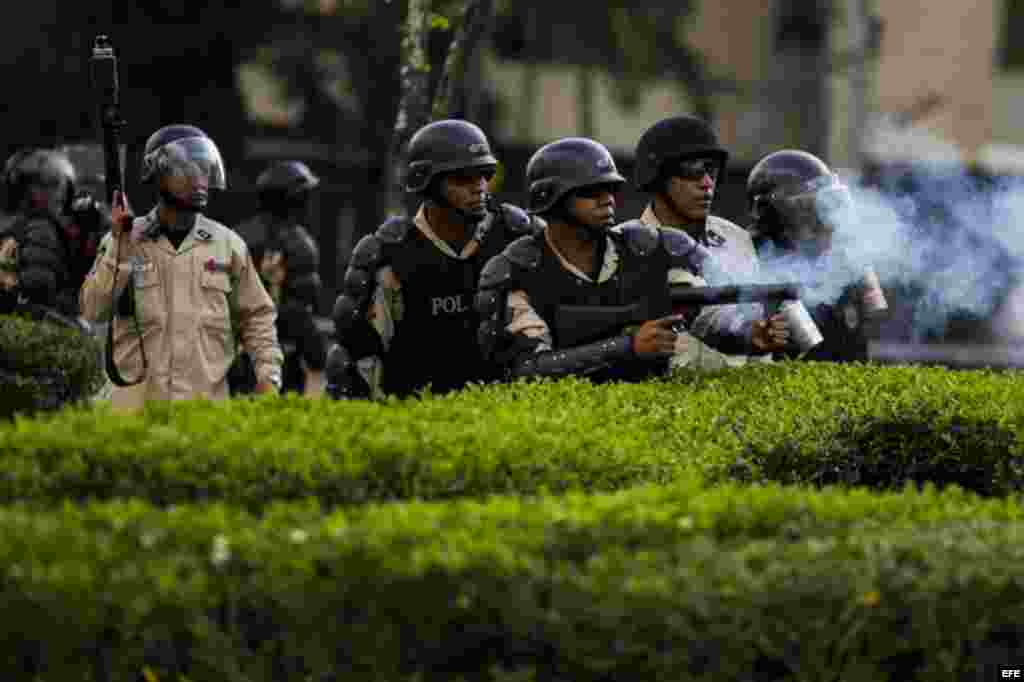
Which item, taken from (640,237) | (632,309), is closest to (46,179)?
(640,237)

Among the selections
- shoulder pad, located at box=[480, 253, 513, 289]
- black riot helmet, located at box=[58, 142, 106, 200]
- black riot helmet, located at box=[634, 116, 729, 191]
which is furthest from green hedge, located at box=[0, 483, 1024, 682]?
black riot helmet, located at box=[58, 142, 106, 200]

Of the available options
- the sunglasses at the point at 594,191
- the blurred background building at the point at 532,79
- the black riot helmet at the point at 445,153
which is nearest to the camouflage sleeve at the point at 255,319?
the black riot helmet at the point at 445,153

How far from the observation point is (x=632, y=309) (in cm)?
949

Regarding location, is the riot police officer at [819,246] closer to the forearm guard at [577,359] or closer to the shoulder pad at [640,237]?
the shoulder pad at [640,237]

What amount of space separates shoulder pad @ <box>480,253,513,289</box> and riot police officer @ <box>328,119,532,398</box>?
72 cm

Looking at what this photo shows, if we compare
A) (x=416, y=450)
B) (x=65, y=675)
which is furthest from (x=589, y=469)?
(x=65, y=675)

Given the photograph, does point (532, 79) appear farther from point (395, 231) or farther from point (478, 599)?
point (478, 599)

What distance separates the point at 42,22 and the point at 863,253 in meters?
11.7

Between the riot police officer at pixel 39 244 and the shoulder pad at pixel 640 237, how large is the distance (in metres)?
3.55

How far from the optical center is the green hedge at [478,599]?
19.0 ft

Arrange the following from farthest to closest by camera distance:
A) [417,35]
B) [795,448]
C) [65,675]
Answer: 1. [417,35]
2. [795,448]
3. [65,675]

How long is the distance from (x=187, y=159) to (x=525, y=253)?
1.49 m

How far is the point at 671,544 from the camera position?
6129mm

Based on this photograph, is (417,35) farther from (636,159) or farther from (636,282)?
(636,282)
